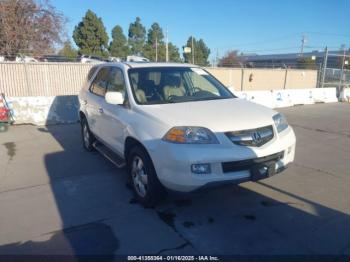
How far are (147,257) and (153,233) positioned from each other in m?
0.41

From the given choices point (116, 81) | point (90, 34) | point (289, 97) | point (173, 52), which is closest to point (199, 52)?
point (173, 52)

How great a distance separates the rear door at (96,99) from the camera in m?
5.12

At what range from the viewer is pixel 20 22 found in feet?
69.3

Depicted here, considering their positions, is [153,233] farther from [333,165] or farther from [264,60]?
[264,60]

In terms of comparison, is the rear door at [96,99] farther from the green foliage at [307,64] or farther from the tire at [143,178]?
the green foliage at [307,64]

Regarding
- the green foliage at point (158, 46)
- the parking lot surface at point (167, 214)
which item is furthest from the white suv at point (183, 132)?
the green foliage at point (158, 46)

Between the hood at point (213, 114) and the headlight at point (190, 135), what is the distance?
0.19ft

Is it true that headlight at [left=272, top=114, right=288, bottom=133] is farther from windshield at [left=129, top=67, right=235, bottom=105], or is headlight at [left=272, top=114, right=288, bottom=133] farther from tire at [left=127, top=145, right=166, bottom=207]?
tire at [left=127, top=145, right=166, bottom=207]

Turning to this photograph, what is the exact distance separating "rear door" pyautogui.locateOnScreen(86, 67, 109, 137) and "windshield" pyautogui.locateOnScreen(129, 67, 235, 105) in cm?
94

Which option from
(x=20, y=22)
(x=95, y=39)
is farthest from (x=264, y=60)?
(x=20, y=22)

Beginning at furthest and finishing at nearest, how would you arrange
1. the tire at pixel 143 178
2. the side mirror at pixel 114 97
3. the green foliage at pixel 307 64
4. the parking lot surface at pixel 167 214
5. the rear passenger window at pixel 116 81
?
the green foliage at pixel 307 64, the rear passenger window at pixel 116 81, the side mirror at pixel 114 97, the tire at pixel 143 178, the parking lot surface at pixel 167 214

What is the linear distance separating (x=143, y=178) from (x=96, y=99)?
214 cm

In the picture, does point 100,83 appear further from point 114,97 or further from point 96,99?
point 114,97

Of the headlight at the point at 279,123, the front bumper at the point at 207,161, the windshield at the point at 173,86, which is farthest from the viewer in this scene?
the windshield at the point at 173,86
